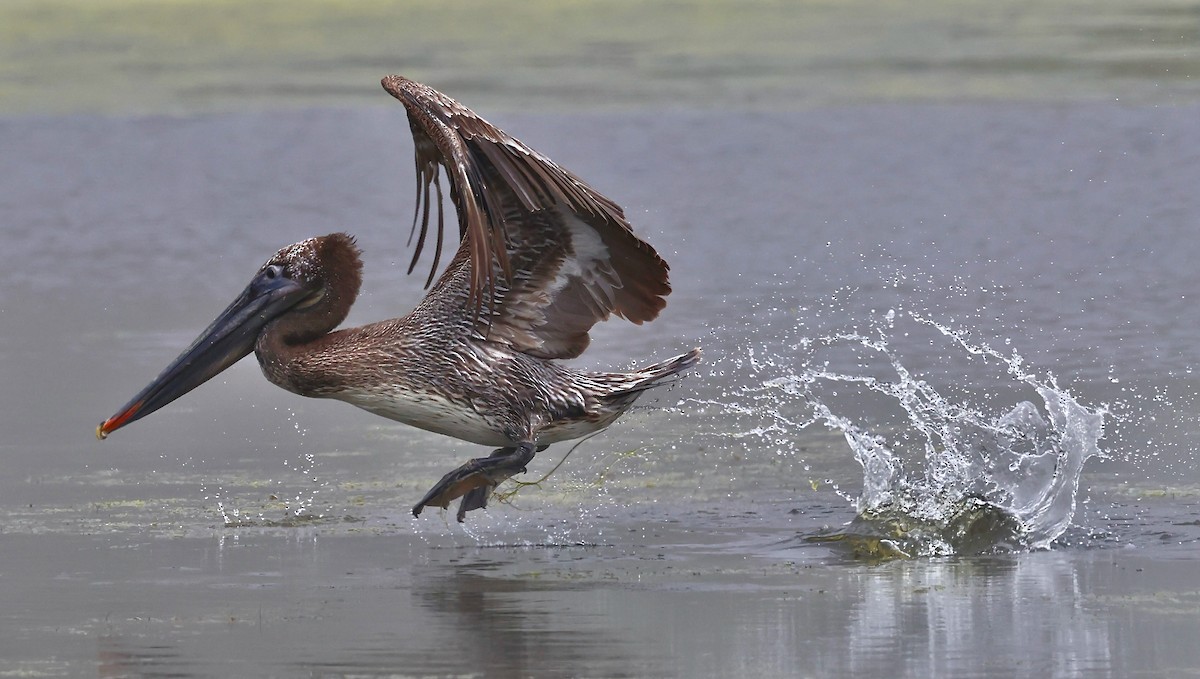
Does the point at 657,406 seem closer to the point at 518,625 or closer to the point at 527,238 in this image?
the point at 527,238

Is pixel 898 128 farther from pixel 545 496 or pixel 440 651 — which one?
pixel 440 651

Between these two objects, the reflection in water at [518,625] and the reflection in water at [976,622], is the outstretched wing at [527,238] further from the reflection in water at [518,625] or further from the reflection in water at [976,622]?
the reflection in water at [976,622]

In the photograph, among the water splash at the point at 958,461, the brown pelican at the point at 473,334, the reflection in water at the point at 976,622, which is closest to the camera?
the reflection in water at the point at 976,622

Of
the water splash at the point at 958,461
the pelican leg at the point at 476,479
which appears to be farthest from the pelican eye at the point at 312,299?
the water splash at the point at 958,461

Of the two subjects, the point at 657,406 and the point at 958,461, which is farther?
the point at 657,406

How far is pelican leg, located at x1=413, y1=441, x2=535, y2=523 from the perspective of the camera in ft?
22.4

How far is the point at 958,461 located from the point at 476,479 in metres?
1.72

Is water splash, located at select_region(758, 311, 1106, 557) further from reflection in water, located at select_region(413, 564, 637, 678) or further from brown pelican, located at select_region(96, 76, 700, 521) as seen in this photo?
reflection in water, located at select_region(413, 564, 637, 678)

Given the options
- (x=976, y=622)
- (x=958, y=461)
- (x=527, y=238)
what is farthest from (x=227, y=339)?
(x=976, y=622)

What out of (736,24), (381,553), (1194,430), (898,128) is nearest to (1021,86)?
(898,128)

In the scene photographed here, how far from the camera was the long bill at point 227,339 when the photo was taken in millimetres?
7516

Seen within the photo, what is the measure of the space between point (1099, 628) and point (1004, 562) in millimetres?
1065

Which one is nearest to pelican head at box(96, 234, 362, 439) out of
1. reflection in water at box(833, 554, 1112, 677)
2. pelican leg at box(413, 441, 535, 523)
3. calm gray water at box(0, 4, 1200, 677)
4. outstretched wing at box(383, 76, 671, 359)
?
outstretched wing at box(383, 76, 671, 359)

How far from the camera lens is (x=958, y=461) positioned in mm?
7508
